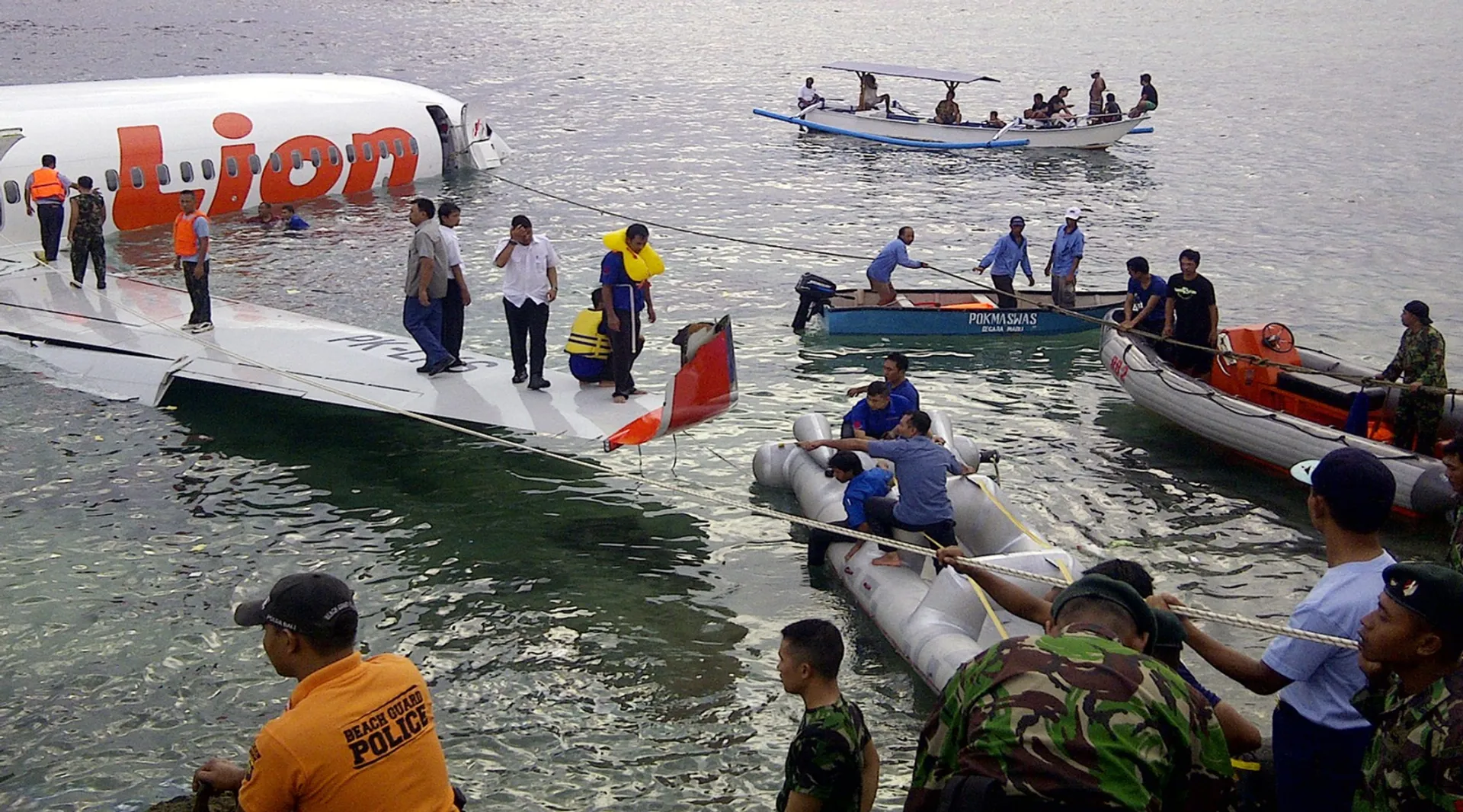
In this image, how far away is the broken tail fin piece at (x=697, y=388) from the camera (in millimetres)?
11555

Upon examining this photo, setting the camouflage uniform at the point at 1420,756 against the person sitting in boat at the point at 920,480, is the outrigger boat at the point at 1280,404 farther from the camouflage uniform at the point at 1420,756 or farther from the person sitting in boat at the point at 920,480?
the camouflage uniform at the point at 1420,756

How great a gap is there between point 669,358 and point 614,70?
4525cm

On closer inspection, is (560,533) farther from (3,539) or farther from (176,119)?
(176,119)

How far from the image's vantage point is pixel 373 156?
30.2 meters

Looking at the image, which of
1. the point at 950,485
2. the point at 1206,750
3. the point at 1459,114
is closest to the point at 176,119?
the point at 950,485

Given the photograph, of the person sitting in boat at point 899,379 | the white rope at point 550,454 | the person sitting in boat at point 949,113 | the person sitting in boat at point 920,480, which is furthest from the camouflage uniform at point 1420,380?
the person sitting in boat at point 949,113

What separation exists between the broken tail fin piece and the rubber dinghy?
1.28 m

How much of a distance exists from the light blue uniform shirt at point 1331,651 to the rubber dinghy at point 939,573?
2.92 metres

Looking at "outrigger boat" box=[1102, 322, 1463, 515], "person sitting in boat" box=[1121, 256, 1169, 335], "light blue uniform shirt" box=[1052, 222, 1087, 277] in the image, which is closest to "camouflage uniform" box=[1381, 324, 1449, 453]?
"outrigger boat" box=[1102, 322, 1463, 515]

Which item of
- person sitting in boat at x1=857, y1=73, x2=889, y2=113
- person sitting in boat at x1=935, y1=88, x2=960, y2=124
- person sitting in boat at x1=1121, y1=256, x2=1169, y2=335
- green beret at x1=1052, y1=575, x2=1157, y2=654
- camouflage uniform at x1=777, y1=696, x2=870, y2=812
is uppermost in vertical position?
person sitting in boat at x1=857, y1=73, x2=889, y2=113

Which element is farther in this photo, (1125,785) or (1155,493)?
(1155,493)

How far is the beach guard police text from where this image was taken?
438 centimetres

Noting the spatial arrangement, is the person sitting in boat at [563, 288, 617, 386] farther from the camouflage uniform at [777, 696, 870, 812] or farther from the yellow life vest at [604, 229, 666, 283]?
the camouflage uniform at [777, 696, 870, 812]

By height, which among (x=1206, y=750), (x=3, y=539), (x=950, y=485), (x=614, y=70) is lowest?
(x=3, y=539)
